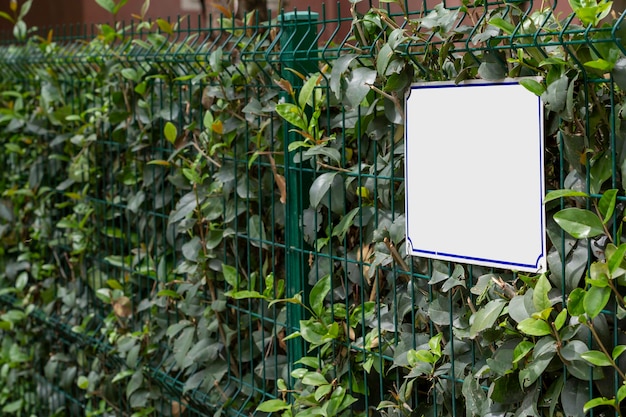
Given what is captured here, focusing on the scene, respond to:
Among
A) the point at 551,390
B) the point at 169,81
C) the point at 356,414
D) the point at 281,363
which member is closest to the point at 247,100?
the point at 169,81

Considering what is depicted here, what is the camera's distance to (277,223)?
2.80m

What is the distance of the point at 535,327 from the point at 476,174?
1.37 ft

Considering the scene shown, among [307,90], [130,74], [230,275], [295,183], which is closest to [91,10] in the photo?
[130,74]

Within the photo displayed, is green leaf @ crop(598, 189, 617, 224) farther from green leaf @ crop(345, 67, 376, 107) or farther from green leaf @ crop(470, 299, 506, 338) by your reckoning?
green leaf @ crop(345, 67, 376, 107)

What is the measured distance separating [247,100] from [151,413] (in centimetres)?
144

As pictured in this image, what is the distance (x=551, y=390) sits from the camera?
6.21ft

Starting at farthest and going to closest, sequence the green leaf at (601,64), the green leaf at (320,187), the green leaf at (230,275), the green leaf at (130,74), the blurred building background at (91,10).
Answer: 1. the blurred building background at (91,10)
2. the green leaf at (130,74)
3. the green leaf at (230,275)
4. the green leaf at (320,187)
5. the green leaf at (601,64)

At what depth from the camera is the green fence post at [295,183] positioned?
258 cm

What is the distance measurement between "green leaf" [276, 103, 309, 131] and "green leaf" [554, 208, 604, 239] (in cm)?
89

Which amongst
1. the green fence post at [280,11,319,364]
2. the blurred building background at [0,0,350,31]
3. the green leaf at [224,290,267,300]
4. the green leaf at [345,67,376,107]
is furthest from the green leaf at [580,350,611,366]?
the blurred building background at [0,0,350,31]

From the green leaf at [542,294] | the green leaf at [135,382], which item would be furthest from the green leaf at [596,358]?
the green leaf at [135,382]

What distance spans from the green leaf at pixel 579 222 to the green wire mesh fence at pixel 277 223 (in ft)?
0.11

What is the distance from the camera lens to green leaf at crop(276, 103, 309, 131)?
244 cm

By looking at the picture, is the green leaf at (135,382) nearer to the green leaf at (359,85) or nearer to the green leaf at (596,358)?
the green leaf at (359,85)
